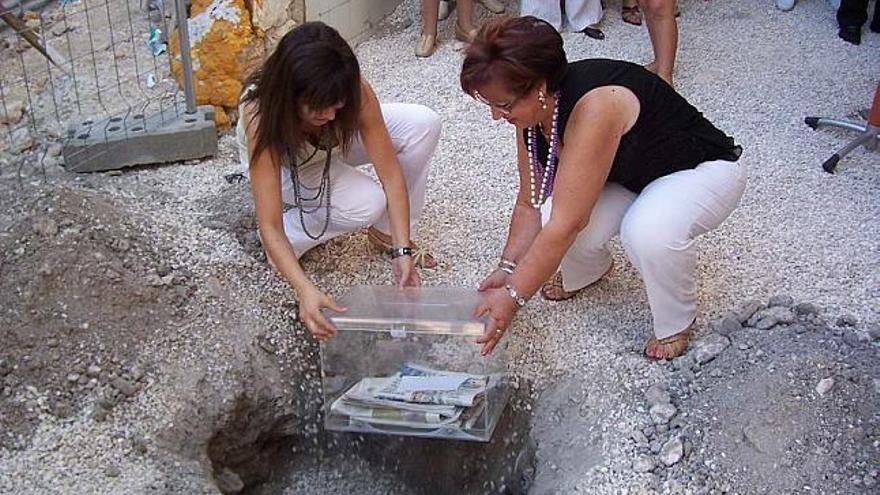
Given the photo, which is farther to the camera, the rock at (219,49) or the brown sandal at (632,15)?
the brown sandal at (632,15)

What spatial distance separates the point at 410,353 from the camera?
2791 mm

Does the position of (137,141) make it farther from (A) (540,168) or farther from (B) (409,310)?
(A) (540,168)

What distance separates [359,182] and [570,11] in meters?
2.17

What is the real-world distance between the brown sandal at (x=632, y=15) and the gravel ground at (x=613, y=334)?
2.28 feet

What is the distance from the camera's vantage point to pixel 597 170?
7.89 ft

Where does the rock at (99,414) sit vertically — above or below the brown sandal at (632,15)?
below

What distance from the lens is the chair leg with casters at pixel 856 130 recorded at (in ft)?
12.2

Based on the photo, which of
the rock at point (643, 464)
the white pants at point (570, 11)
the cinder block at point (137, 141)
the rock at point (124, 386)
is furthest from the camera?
the white pants at point (570, 11)

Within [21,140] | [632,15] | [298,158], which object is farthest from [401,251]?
[632,15]

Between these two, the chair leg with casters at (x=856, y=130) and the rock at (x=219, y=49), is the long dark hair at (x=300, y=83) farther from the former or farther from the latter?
the chair leg with casters at (x=856, y=130)

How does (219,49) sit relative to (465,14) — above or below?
above

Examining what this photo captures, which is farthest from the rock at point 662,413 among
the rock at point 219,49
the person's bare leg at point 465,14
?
the person's bare leg at point 465,14

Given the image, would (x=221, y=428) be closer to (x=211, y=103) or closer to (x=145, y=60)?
(x=211, y=103)

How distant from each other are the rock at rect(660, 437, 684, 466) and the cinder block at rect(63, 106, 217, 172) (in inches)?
79.3
